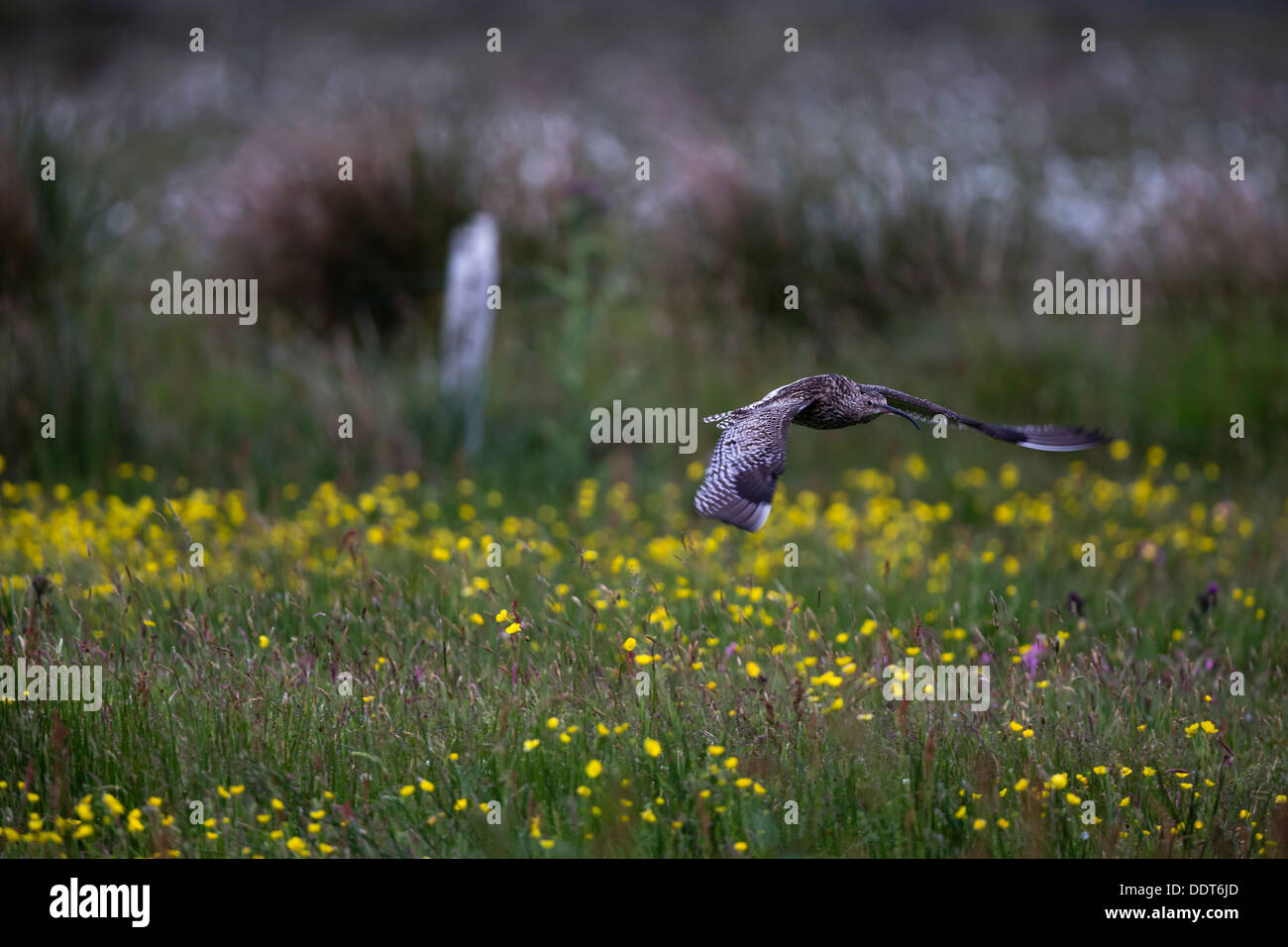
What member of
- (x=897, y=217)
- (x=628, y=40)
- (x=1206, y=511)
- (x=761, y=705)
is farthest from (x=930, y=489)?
(x=628, y=40)

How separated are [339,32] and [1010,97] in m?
17.4

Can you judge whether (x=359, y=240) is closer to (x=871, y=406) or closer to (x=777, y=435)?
(x=871, y=406)

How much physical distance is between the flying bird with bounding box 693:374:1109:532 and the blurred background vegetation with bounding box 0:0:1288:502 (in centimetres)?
291

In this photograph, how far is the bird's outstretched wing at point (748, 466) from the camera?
3906mm

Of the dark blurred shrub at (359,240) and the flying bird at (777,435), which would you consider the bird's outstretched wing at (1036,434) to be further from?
the dark blurred shrub at (359,240)

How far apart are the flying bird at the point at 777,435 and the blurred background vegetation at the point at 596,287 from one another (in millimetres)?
2908

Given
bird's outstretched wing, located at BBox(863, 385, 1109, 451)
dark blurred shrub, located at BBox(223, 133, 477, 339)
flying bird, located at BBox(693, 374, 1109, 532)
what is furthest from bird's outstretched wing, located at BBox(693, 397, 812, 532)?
dark blurred shrub, located at BBox(223, 133, 477, 339)

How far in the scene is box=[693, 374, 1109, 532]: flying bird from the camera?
13.1ft

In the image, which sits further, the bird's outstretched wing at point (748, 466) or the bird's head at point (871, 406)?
the bird's head at point (871, 406)

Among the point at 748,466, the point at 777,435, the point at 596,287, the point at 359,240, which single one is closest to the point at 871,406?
the point at 777,435

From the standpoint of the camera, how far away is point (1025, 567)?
6.05m

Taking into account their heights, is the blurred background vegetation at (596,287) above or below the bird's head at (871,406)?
above

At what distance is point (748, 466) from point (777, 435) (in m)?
0.25

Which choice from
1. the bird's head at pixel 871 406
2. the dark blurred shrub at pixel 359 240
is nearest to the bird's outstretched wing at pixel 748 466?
the bird's head at pixel 871 406
